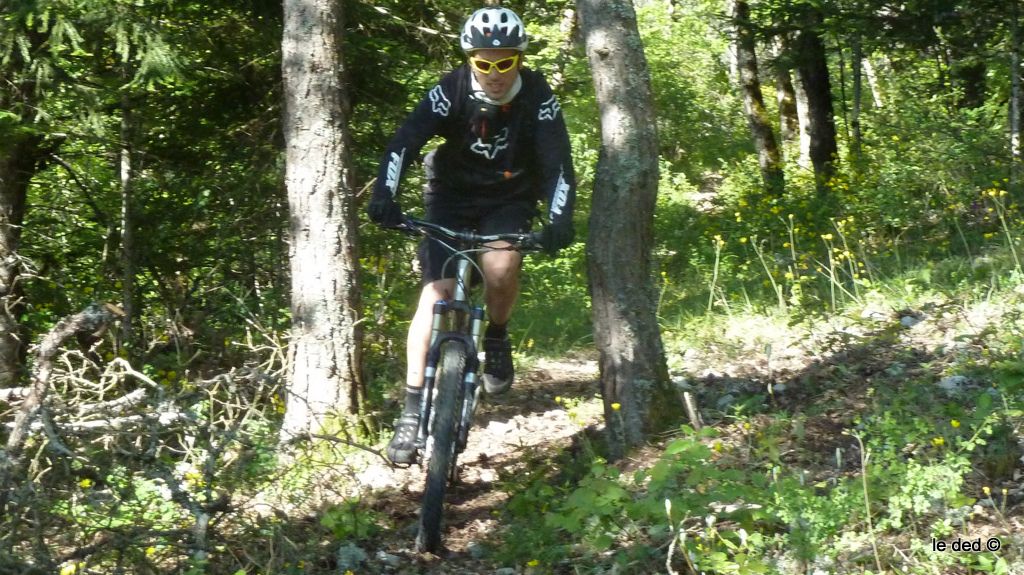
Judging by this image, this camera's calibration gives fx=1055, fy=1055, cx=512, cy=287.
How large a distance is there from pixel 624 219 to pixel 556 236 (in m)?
0.66

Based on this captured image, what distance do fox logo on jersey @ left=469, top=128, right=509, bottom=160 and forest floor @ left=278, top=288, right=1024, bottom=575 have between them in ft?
5.54

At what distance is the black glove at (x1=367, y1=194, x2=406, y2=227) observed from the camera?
16.3 ft

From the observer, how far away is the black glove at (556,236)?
16.0ft

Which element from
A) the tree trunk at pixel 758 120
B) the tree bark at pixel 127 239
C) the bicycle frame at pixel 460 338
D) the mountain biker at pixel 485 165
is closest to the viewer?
the bicycle frame at pixel 460 338

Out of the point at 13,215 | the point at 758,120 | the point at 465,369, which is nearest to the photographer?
the point at 465,369

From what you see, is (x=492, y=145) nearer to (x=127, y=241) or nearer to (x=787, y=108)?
(x=127, y=241)

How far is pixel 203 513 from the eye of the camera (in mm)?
4156

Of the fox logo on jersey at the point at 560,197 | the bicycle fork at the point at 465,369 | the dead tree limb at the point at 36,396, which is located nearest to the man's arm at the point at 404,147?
the bicycle fork at the point at 465,369

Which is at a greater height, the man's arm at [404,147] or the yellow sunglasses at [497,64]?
the yellow sunglasses at [497,64]

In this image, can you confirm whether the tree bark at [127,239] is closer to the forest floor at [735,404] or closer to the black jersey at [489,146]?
the forest floor at [735,404]

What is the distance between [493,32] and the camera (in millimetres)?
5008

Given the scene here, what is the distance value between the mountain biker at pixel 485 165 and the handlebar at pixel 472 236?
0.04 meters

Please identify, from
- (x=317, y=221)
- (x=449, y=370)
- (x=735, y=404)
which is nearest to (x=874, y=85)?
(x=735, y=404)

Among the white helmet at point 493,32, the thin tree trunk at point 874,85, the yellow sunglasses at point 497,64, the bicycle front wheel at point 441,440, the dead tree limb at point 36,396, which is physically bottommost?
the bicycle front wheel at point 441,440
